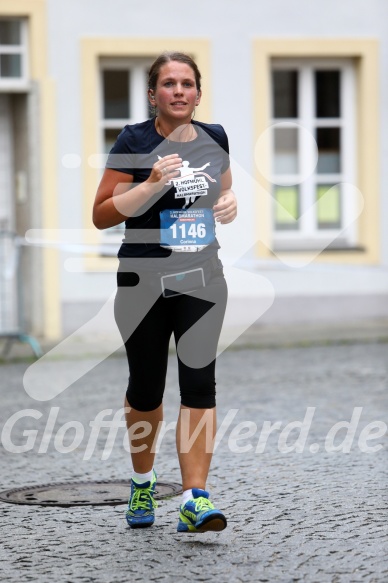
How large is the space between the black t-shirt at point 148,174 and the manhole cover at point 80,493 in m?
1.33

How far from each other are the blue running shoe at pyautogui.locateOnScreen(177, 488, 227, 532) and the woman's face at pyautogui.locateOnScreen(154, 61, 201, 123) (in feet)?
4.85

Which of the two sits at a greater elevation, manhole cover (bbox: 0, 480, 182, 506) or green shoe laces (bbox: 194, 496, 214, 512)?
green shoe laces (bbox: 194, 496, 214, 512)

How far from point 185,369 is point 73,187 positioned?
9679 mm

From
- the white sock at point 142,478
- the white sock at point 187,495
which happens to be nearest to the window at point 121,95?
the white sock at point 142,478

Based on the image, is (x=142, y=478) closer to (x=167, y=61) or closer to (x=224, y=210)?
(x=224, y=210)

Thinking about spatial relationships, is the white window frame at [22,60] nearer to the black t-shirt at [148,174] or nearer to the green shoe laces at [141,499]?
the black t-shirt at [148,174]

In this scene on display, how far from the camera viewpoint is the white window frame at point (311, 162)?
16.0 m

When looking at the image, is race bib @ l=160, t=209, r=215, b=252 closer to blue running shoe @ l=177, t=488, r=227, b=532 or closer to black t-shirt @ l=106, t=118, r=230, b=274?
black t-shirt @ l=106, t=118, r=230, b=274

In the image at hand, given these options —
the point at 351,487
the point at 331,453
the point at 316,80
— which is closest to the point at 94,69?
the point at 316,80

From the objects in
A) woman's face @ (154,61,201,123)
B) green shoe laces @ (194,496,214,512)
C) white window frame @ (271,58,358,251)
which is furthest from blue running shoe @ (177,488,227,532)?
white window frame @ (271,58,358,251)

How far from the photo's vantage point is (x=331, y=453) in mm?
7449

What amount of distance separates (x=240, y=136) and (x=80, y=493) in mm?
9426

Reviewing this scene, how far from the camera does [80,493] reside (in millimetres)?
6492

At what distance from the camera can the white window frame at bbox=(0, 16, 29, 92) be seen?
1475 centimetres
